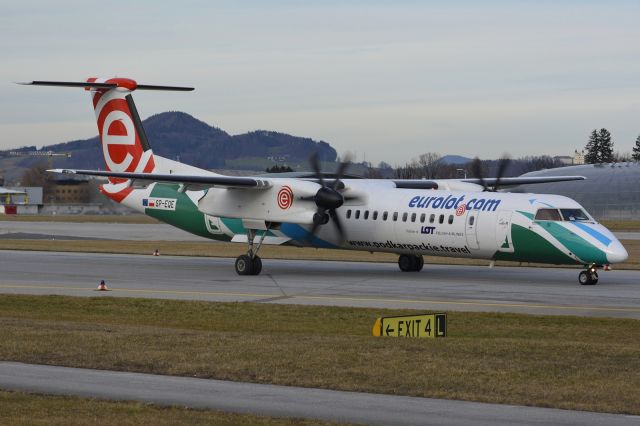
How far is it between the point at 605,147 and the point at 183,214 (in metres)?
144

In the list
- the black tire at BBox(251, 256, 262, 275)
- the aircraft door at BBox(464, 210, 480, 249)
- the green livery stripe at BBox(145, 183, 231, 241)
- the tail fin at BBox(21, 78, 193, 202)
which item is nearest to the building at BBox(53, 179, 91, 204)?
the tail fin at BBox(21, 78, 193, 202)

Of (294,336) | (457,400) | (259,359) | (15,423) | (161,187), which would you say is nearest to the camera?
(15,423)

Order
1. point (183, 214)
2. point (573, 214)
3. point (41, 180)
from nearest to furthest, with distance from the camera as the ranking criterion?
point (573, 214)
point (183, 214)
point (41, 180)

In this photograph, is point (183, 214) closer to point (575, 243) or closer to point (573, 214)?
point (573, 214)

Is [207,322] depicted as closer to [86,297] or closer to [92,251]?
[86,297]

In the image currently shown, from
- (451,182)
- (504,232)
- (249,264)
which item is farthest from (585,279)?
(249,264)

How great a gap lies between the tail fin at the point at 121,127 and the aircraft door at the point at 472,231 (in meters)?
13.4

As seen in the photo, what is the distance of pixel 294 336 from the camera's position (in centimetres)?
1995

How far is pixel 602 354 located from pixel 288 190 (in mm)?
18881

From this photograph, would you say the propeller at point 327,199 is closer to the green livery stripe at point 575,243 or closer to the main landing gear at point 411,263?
the main landing gear at point 411,263

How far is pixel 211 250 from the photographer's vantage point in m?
52.1

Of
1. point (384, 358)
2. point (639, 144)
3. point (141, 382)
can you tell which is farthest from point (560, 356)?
point (639, 144)

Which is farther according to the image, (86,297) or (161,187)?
(161,187)

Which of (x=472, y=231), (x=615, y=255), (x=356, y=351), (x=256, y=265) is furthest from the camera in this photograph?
(x=256, y=265)
